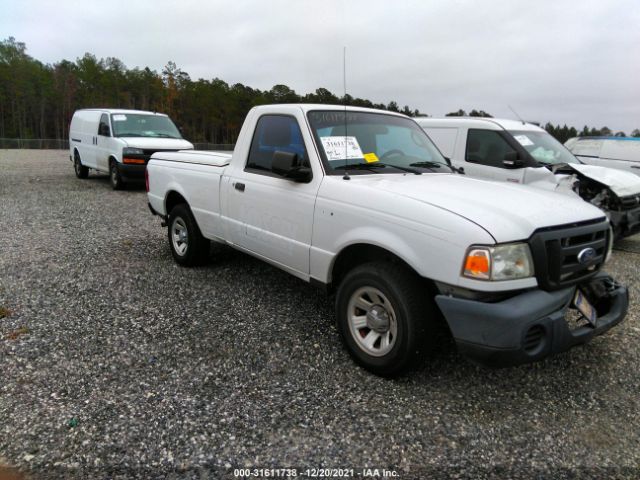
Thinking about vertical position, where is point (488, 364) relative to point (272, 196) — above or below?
below

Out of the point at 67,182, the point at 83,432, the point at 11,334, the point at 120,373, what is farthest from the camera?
the point at 67,182

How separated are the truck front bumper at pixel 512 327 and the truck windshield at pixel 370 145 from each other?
1434 mm

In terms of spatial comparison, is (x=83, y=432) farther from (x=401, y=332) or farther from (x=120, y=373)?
(x=401, y=332)

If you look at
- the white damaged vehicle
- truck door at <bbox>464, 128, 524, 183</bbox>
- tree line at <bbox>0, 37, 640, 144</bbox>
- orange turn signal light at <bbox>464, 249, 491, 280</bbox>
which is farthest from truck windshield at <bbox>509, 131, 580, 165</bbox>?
tree line at <bbox>0, 37, 640, 144</bbox>

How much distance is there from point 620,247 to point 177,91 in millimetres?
68111

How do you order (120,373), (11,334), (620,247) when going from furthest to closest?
(620,247) → (11,334) → (120,373)

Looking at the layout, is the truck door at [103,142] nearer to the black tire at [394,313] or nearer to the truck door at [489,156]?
the truck door at [489,156]

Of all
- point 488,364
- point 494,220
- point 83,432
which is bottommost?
point 83,432

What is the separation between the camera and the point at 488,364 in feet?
8.86

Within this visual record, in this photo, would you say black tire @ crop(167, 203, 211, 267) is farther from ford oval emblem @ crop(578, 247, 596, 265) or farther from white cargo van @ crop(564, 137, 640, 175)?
white cargo van @ crop(564, 137, 640, 175)

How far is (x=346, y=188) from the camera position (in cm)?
337

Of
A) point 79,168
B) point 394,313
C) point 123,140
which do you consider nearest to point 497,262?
point 394,313

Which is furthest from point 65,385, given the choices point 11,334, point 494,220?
point 494,220

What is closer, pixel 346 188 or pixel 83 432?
pixel 83 432
